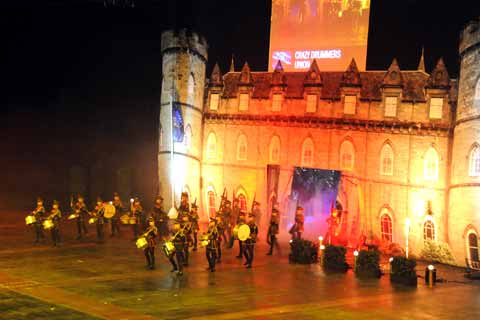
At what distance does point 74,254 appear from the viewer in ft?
75.3

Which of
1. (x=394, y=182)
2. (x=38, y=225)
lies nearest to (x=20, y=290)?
(x=38, y=225)

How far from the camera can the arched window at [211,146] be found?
1375 inches

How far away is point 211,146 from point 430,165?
1303 cm

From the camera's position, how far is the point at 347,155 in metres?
30.9

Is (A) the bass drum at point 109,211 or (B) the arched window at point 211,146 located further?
(B) the arched window at point 211,146

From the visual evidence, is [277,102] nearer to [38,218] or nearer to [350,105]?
[350,105]

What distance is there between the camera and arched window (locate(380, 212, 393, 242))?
96.5ft

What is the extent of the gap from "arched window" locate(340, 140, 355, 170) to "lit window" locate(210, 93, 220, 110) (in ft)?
27.3

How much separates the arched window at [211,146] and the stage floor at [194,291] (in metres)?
11.6

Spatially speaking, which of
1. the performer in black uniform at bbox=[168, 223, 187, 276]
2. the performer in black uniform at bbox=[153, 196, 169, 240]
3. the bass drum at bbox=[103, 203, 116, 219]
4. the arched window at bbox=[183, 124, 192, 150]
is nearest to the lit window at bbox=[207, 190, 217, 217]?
the arched window at bbox=[183, 124, 192, 150]

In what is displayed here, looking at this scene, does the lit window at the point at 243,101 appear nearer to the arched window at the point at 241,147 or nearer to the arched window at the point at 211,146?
the arched window at the point at 241,147

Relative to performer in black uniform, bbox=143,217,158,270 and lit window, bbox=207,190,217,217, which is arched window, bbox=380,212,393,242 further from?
performer in black uniform, bbox=143,217,158,270

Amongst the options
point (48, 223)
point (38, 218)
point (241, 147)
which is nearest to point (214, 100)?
point (241, 147)

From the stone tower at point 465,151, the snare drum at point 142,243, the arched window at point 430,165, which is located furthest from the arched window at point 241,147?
the snare drum at point 142,243
